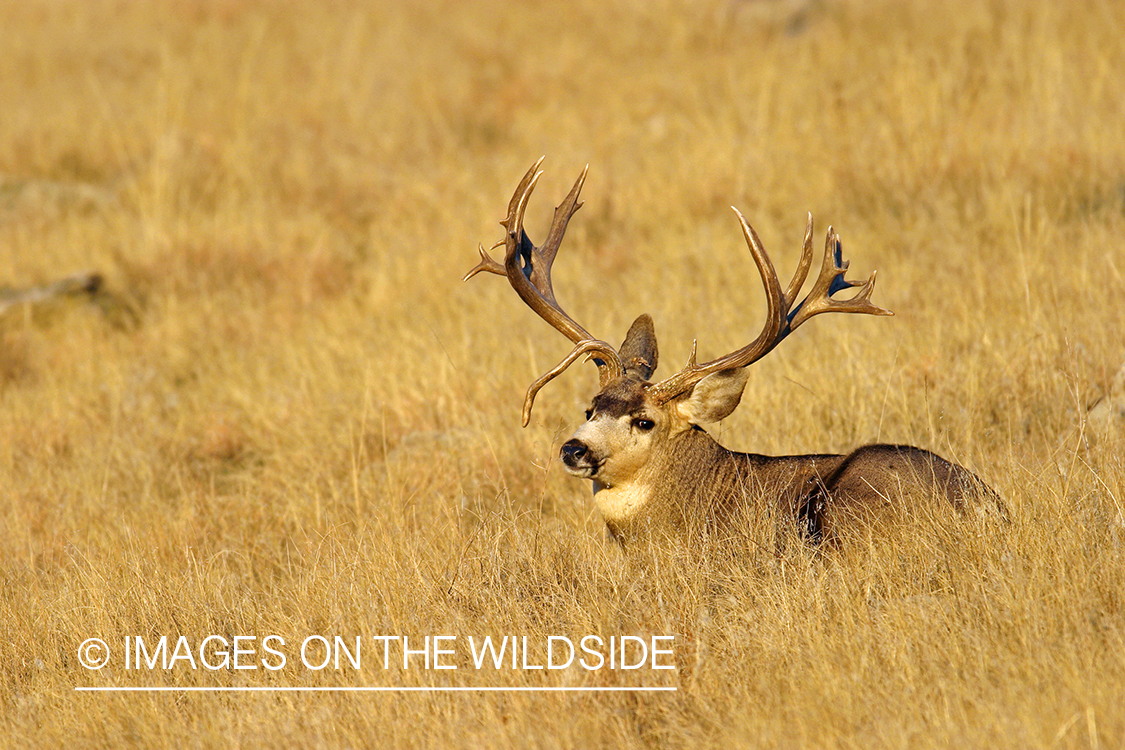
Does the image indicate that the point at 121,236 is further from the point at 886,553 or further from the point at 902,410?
the point at 886,553

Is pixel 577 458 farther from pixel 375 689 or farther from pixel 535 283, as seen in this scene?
pixel 375 689

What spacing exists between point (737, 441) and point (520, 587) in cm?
213

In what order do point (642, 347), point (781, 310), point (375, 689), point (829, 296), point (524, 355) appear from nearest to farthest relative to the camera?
point (375, 689) → point (781, 310) → point (829, 296) → point (642, 347) → point (524, 355)

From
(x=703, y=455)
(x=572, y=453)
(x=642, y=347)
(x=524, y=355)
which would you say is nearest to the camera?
(x=572, y=453)

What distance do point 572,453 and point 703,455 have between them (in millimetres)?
742

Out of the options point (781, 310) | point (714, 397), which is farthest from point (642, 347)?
point (781, 310)

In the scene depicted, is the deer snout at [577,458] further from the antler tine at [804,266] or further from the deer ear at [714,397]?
the antler tine at [804,266]

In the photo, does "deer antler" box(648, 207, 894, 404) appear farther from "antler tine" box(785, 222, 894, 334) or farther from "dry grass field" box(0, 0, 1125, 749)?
"dry grass field" box(0, 0, 1125, 749)

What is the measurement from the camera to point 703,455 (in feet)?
17.1

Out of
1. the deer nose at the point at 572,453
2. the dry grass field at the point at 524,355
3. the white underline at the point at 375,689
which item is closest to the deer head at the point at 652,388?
the deer nose at the point at 572,453

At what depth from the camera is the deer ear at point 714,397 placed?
5039mm

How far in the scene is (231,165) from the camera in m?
→ 11.8

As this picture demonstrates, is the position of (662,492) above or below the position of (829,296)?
below

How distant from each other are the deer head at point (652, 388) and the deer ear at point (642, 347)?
40mm
